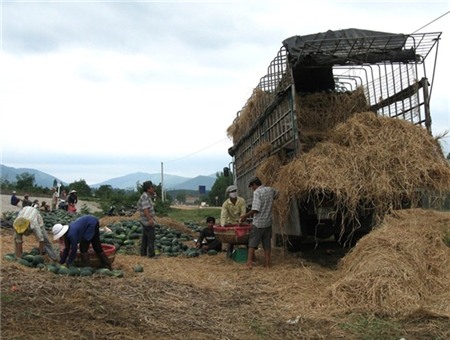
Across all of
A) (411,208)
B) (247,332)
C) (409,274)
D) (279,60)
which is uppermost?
(279,60)

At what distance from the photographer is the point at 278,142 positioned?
880 cm

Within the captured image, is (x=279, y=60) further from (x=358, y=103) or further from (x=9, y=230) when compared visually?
(x=9, y=230)

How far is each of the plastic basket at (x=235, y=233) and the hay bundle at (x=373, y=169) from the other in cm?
145

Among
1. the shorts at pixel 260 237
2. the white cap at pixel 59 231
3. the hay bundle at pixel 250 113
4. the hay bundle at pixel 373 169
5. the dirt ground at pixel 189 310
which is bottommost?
the dirt ground at pixel 189 310

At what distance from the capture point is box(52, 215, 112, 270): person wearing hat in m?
7.18

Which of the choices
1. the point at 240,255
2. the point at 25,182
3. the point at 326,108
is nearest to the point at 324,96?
the point at 326,108

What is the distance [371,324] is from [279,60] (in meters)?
6.14

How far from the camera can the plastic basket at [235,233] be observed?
8.80 meters

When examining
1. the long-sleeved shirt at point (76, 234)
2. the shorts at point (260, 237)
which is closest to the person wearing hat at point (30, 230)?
the long-sleeved shirt at point (76, 234)

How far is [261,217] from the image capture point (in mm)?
8320

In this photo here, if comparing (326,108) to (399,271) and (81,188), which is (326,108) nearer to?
(399,271)

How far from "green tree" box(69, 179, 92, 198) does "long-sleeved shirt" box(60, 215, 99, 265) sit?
42927 millimetres

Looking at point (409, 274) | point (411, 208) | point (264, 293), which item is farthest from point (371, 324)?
point (411, 208)

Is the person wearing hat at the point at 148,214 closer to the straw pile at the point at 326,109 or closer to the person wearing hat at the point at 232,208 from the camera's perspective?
the person wearing hat at the point at 232,208
